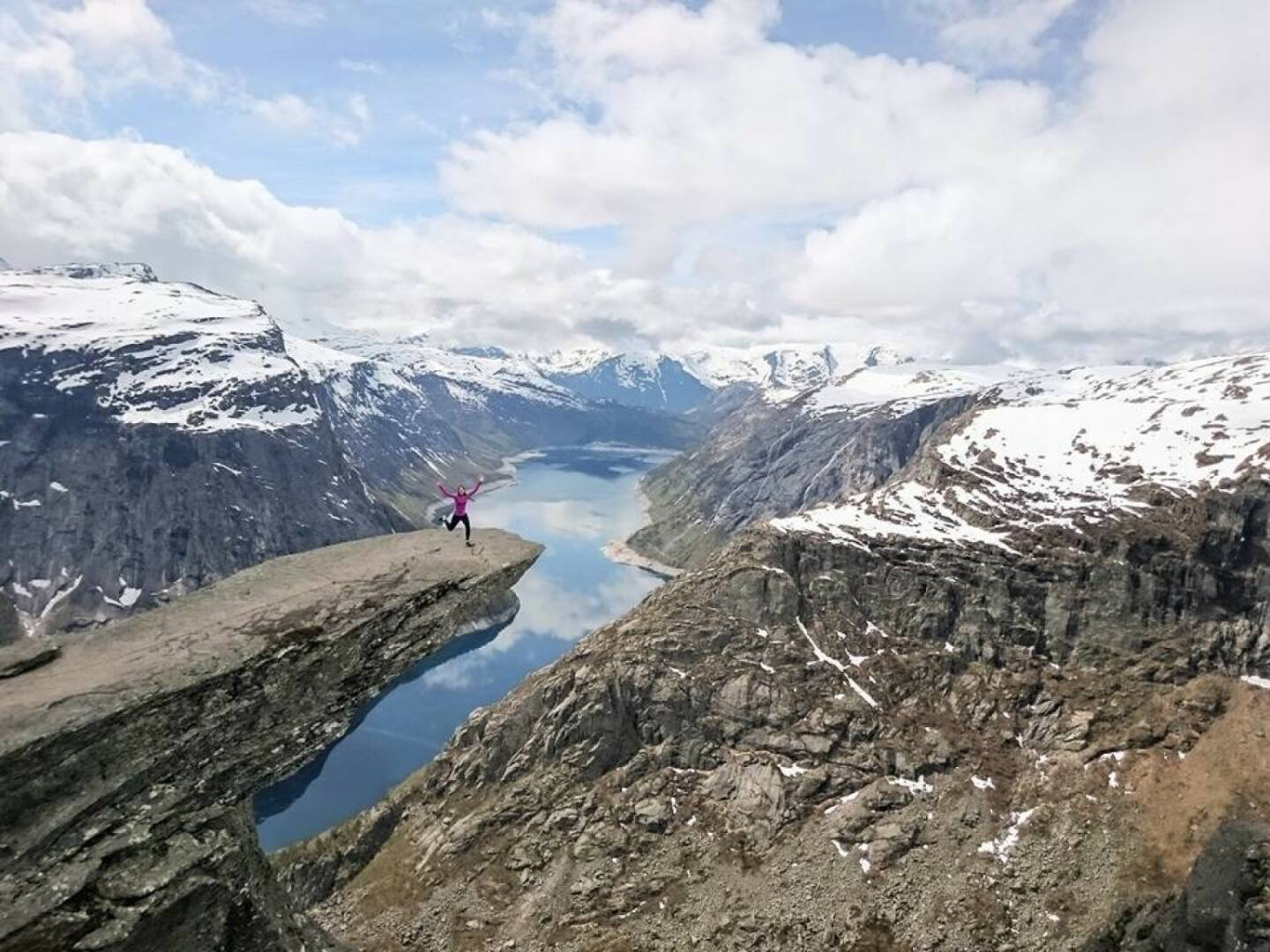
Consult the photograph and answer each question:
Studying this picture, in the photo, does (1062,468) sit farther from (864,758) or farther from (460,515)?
(460,515)

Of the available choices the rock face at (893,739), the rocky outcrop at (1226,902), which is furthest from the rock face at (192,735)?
the rock face at (893,739)

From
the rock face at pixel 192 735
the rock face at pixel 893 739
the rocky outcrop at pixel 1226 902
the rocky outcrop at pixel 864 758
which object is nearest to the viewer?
the rock face at pixel 192 735

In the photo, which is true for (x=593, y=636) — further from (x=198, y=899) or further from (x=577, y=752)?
(x=198, y=899)

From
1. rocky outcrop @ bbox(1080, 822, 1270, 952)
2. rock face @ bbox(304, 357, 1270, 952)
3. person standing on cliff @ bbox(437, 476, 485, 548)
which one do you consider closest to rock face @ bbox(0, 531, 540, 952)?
person standing on cliff @ bbox(437, 476, 485, 548)

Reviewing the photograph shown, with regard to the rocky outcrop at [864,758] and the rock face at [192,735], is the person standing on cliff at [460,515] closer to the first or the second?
the rock face at [192,735]

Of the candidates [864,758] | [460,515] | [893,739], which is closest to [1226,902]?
[460,515]

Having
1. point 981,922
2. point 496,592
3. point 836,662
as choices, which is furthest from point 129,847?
point 836,662

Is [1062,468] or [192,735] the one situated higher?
[1062,468]

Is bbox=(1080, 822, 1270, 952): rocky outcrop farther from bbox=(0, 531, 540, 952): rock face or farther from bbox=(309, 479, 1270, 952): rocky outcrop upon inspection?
bbox=(309, 479, 1270, 952): rocky outcrop
